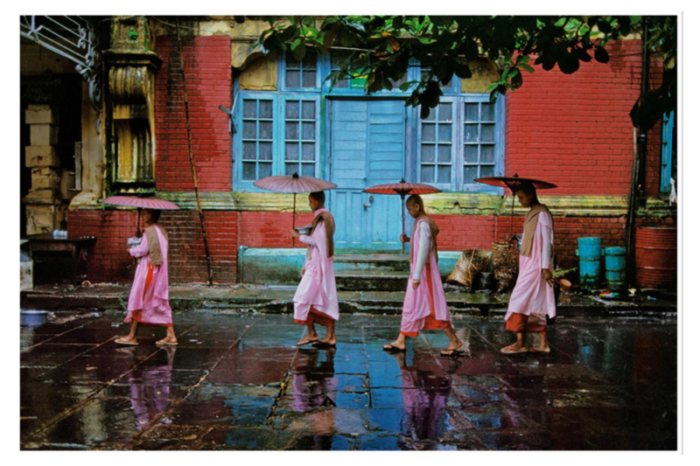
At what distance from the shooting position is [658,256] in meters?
9.48

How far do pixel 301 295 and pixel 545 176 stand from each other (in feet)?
18.3

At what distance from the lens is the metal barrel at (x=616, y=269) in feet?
31.3

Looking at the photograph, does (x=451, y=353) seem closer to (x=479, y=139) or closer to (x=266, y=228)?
(x=266, y=228)

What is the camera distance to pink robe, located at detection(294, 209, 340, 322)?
6684 mm

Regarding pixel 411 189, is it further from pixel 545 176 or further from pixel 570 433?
pixel 545 176

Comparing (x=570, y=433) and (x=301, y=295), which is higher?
(x=301, y=295)

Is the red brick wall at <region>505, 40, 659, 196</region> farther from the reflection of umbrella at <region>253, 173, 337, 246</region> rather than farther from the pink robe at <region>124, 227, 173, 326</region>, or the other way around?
the pink robe at <region>124, 227, 173, 326</region>

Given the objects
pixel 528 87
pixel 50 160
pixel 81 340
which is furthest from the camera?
pixel 50 160

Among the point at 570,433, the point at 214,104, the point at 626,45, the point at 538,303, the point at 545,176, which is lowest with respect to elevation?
the point at 570,433

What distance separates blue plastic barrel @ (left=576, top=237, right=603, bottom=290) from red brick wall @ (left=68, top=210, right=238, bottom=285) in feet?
19.4

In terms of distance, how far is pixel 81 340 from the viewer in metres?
6.95

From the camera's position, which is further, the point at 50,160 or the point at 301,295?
the point at 50,160

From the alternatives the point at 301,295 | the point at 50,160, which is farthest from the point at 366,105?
the point at 50,160

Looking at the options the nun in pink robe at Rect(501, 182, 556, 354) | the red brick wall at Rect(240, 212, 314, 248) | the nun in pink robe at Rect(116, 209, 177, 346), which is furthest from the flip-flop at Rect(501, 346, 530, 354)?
the red brick wall at Rect(240, 212, 314, 248)
